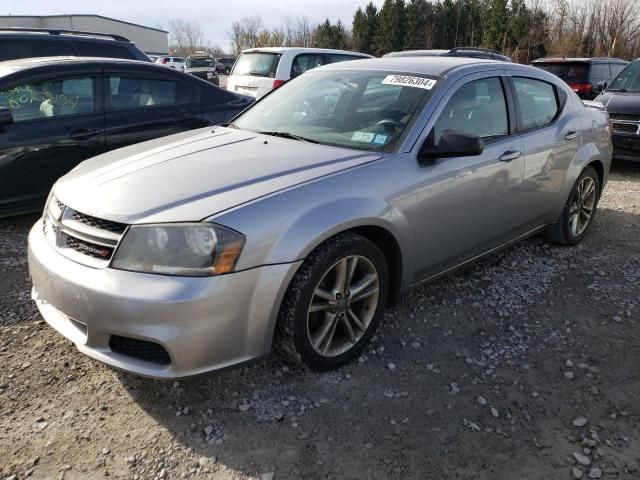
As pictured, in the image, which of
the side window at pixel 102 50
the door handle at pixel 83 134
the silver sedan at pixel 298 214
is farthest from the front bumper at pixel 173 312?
the side window at pixel 102 50

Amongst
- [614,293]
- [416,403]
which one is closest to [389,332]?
[416,403]

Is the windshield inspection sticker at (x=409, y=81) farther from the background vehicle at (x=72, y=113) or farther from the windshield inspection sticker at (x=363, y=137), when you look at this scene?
the background vehicle at (x=72, y=113)

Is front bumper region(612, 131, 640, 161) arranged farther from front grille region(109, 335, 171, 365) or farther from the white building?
the white building

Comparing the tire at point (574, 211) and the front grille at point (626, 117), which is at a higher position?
the front grille at point (626, 117)

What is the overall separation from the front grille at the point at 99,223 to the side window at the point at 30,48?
5203 millimetres

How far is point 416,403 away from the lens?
2621 mm

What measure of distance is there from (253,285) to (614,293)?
9.44ft

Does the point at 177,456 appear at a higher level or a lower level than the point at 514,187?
lower

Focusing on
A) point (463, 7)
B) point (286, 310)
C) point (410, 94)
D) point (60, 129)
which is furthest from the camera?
point (463, 7)

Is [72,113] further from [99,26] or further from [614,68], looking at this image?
[99,26]

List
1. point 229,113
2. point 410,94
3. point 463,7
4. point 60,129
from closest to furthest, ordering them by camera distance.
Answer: point 410,94 → point 60,129 → point 229,113 → point 463,7

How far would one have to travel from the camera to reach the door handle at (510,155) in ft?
11.5

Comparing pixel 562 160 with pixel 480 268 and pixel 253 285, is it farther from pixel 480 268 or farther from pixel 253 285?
pixel 253 285

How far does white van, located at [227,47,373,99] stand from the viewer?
9633mm
